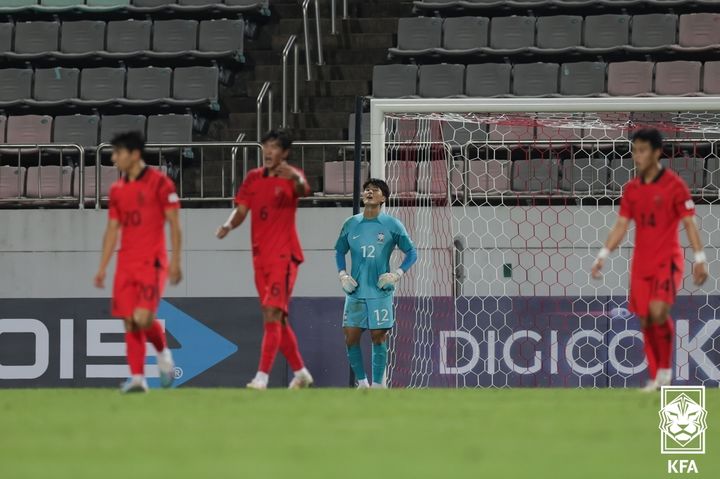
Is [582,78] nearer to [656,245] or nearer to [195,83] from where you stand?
[195,83]

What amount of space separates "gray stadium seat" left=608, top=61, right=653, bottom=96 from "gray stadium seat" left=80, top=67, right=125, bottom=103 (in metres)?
6.45

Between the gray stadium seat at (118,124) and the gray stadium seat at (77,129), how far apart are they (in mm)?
104

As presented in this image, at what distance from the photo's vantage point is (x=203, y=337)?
16.0 m

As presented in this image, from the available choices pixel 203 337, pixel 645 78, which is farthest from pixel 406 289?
pixel 645 78

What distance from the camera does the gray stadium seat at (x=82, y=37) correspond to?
21.0 metres

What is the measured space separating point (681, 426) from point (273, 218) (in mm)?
4095

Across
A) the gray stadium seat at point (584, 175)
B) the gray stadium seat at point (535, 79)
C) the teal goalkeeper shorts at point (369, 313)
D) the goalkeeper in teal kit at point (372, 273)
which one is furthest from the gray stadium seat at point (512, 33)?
the teal goalkeeper shorts at point (369, 313)

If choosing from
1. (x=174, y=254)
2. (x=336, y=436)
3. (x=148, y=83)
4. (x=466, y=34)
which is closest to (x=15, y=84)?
(x=148, y=83)

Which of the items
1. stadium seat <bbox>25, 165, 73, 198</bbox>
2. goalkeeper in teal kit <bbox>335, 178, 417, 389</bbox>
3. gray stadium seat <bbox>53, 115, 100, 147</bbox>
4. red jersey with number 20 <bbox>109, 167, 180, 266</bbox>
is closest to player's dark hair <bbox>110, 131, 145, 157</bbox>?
red jersey with number 20 <bbox>109, 167, 180, 266</bbox>

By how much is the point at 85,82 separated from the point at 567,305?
8058 mm

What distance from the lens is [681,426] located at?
7727 millimetres

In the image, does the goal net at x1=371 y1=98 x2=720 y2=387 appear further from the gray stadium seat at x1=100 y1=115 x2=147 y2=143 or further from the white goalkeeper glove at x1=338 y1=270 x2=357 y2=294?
the gray stadium seat at x1=100 y1=115 x2=147 y2=143

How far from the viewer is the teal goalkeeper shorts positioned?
1348cm

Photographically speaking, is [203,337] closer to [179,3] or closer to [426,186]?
[426,186]
